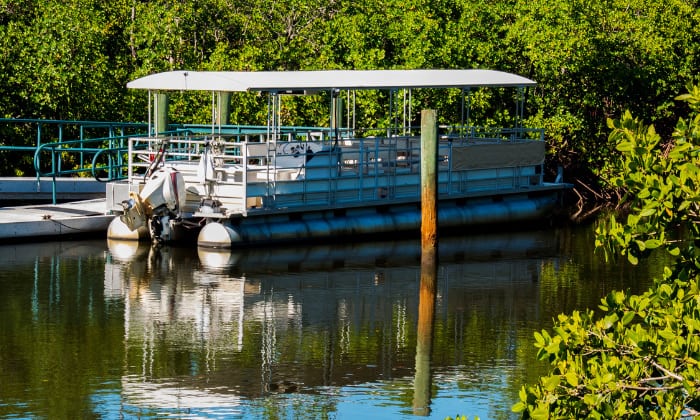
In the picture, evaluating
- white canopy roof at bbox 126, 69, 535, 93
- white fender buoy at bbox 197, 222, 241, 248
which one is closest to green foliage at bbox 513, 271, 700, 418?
white fender buoy at bbox 197, 222, 241, 248

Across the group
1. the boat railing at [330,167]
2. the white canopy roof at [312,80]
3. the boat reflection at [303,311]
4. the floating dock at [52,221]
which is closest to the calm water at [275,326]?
the boat reflection at [303,311]

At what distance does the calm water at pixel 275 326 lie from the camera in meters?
14.1

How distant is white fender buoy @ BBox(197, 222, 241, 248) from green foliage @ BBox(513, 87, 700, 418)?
50.5ft

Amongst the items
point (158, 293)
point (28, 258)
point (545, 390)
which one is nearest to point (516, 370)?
point (158, 293)

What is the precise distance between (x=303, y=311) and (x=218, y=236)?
16.6ft

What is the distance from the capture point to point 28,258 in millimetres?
22812

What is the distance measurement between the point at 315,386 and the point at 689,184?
736cm

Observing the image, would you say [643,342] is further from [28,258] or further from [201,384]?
[28,258]

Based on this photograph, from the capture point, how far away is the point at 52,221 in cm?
2478

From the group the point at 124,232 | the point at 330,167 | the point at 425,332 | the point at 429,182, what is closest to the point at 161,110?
the point at 124,232

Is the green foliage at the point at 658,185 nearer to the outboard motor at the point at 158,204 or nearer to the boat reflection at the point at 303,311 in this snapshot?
the boat reflection at the point at 303,311

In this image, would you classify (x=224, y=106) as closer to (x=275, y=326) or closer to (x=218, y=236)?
(x=218, y=236)

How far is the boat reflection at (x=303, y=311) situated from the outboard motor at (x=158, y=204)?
1.39 ft

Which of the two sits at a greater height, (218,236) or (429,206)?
(429,206)
